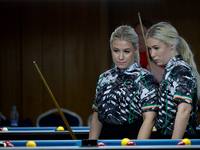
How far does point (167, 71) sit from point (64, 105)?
2905 millimetres

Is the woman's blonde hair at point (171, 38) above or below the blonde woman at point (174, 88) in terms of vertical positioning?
above

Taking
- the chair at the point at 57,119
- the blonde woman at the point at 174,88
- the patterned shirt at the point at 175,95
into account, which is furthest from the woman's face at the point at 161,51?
the chair at the point at 57,119

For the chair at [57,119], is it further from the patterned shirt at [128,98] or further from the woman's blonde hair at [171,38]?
the woman's blonde hair at [171,38]

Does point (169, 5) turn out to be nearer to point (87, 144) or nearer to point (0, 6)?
point (0, 6)

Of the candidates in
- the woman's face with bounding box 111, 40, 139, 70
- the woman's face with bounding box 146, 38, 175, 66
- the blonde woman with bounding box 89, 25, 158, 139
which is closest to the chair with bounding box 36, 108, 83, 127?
the blonde woman with bounding box 89, 25, 158, 139

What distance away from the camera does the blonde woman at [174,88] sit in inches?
66.4

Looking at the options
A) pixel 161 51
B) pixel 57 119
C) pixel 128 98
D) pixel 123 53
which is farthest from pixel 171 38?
pixel 57 119

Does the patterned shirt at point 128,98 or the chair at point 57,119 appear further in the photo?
Answer: the chair at point 57,119

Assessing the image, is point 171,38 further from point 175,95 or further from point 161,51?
point 175,95

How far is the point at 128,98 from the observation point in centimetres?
186

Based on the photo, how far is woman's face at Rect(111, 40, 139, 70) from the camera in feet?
6.40

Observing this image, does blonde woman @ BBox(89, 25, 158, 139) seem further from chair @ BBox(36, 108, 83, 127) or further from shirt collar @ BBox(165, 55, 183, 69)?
chair @ BBox(36, 108, 83, 127)

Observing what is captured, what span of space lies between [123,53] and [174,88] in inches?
15.9

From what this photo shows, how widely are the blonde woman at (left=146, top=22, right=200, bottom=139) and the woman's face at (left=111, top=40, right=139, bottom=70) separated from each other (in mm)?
131
